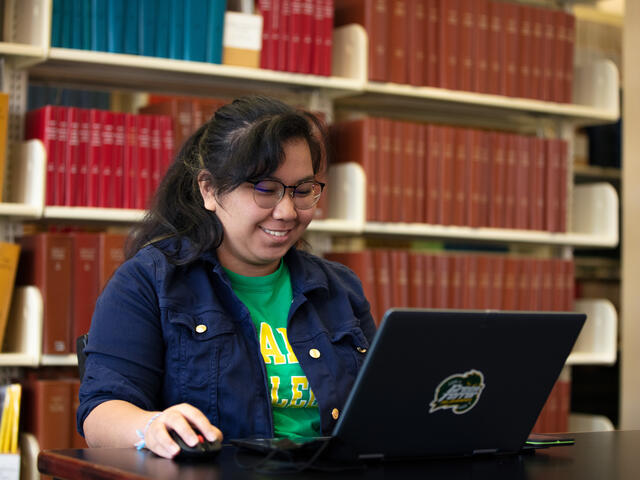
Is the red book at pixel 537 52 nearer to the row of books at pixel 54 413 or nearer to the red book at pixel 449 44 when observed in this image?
the red book at pixel 449 44

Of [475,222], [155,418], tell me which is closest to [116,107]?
[475,222]

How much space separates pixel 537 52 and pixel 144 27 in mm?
1335

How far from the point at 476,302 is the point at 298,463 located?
202cm

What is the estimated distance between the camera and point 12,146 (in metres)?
2.53

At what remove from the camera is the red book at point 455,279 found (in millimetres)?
2980

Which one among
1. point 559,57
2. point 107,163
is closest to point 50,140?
point 107,163

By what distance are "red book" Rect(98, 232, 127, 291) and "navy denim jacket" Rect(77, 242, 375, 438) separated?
38.6 inches

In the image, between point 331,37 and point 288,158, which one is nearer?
point 288,158

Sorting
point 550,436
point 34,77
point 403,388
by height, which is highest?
point 34,77

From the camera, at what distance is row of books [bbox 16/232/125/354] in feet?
7.93

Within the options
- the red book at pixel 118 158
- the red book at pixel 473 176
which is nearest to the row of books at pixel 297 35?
the red book at pixel 118 158

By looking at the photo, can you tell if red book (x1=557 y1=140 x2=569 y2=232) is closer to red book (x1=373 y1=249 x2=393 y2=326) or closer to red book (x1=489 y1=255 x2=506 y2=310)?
red book (x1=489 y1=255 x2=506 y2=310)

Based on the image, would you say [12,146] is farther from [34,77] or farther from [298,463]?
[298,463]

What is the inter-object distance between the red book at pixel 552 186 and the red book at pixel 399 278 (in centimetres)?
57
